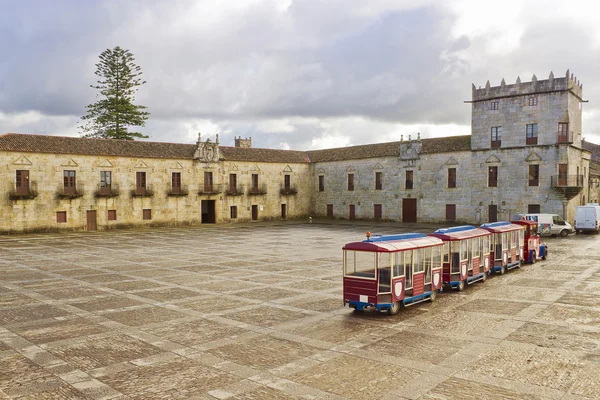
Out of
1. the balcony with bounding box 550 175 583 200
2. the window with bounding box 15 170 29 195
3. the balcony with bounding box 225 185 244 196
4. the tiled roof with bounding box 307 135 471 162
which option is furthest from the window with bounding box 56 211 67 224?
the balcony with bounding box 550 175 583 200

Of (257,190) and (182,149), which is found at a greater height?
(182,149)

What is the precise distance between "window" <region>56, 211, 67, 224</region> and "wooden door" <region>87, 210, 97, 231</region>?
1.83 metres

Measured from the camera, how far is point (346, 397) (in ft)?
24.8

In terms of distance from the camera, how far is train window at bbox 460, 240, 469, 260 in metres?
16.2

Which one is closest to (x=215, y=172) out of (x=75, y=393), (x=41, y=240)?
(x=41, y=240)

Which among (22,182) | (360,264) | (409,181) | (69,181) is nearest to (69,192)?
(69,181)

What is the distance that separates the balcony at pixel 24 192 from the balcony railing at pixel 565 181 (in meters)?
41.4

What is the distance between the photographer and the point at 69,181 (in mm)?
38531

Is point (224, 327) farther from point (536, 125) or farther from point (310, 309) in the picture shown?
point (536, 125)

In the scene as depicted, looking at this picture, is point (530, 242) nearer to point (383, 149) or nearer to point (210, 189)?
point (383, 149)

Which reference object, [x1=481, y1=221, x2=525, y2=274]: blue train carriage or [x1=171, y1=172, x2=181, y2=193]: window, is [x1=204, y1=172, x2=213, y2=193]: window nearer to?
[x1=171, y1=172, x2=181, y2=193]: window

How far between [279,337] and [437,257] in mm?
6536

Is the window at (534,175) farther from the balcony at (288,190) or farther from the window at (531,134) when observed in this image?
the balcony at (288,190)

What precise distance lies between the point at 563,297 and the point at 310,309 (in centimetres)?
825
